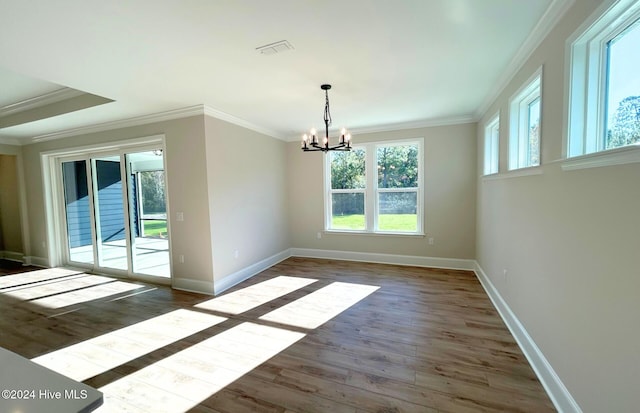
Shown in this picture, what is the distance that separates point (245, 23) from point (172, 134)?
8.45 feet

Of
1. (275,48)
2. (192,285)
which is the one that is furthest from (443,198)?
(192,285)

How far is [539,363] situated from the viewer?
205 cm

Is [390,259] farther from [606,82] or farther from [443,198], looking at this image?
[606,82]

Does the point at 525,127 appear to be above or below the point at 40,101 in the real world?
below

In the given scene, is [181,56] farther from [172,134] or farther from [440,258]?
[440,258]

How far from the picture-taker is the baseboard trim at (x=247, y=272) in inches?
153

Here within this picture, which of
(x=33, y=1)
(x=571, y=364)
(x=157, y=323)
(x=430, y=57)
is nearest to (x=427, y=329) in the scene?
(x=571, y=364)

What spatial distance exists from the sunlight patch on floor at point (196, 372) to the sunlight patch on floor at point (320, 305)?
0.26m

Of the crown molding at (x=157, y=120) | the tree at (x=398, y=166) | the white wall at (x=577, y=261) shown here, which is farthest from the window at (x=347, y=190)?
the white wall at (x=577, y=261)

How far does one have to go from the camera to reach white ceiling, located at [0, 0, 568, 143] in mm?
1738

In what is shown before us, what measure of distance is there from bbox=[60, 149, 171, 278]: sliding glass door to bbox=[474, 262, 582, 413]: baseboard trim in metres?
4.59

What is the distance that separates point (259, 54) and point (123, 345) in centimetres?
298

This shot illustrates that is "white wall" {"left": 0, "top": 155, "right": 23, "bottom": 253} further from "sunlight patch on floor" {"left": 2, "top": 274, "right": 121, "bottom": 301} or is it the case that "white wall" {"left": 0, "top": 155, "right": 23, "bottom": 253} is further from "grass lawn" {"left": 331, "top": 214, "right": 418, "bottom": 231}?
"grass lawn" {"left": 331, "top": 214, "right": 418, "bottom": 231}

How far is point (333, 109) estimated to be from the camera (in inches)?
154
